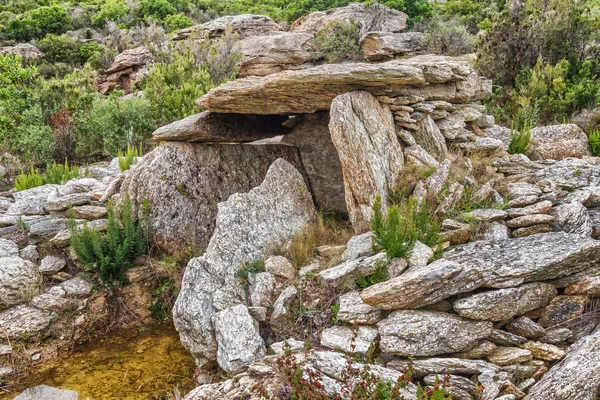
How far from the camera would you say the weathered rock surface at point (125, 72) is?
19531mm

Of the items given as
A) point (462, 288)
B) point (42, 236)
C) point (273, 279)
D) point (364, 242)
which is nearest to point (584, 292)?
point (462, 288)

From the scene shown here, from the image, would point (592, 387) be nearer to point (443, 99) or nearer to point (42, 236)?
point (443, 99)

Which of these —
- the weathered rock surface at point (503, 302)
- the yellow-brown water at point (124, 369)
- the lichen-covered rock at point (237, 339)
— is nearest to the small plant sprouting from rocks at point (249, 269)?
the lichen-covered rock at point (237, 339)

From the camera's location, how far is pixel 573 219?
4.91m

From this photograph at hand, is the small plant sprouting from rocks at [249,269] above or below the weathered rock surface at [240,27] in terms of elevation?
below

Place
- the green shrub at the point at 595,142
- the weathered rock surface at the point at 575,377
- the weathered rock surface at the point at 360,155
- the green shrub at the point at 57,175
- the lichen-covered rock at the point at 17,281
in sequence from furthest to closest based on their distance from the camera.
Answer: the green shrub at the point at 57,175 → the green shrub at the point at 595,142 → the lichen-covered rock at the point at 17,281 → the weathered rock surface at the point at 360,155 → the weathered rock surface at the point at 575,377

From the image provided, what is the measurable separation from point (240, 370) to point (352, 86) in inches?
151

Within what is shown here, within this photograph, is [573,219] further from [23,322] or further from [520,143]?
[23,322]

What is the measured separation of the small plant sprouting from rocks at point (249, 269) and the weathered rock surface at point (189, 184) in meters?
1.41

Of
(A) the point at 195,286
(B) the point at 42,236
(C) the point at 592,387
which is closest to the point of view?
(C) the point at 592,387

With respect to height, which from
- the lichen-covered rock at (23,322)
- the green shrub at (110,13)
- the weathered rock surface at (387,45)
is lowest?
the lichen-covered rock at (23,322)

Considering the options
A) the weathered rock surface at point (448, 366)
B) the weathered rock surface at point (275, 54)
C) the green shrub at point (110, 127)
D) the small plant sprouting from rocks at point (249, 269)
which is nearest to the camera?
the weathered rock surface at point (448, 366)

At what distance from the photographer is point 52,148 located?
1073 centimetres

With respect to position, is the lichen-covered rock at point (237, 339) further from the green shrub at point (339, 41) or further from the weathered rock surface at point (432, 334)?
the green shrub at point (339, 41)
